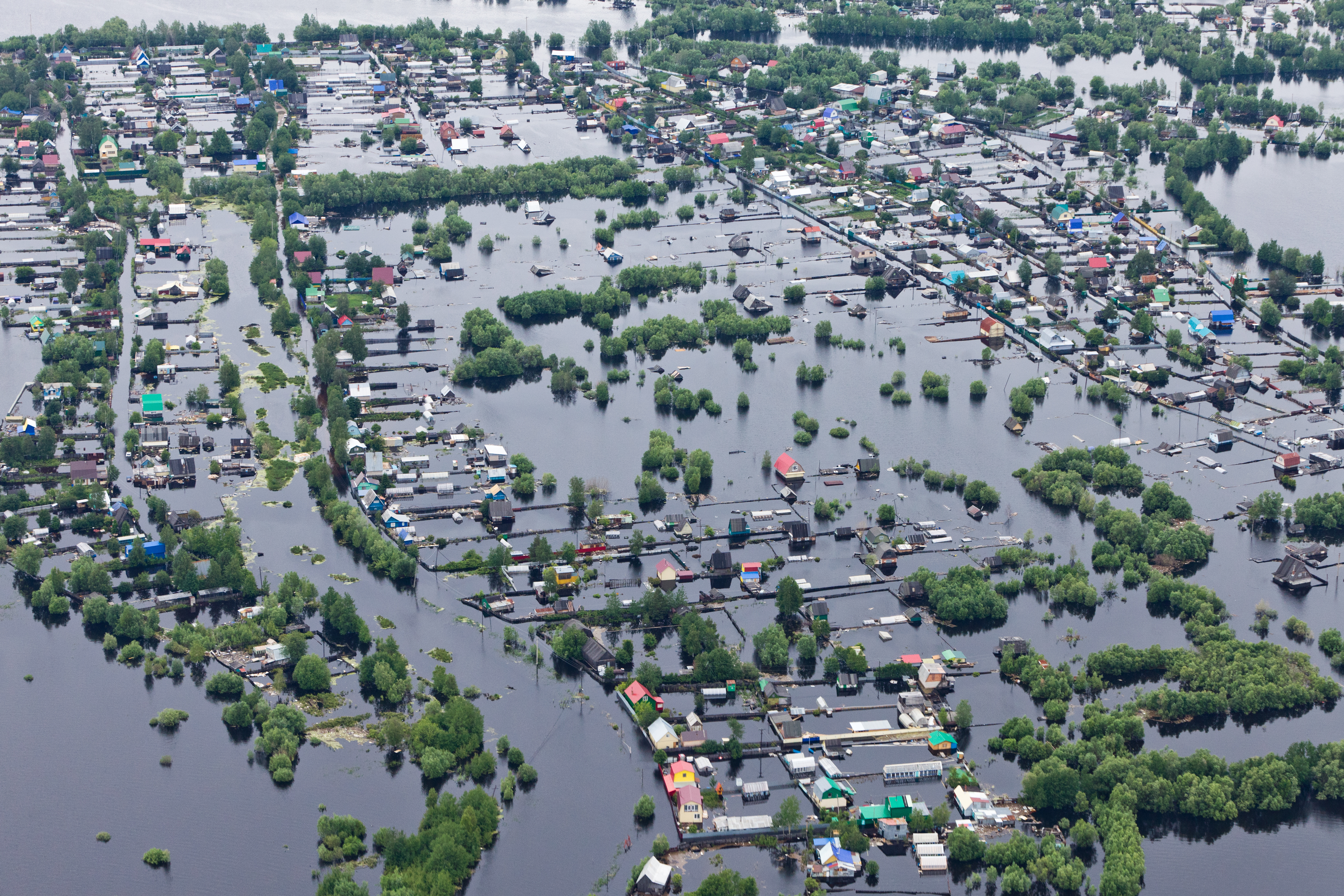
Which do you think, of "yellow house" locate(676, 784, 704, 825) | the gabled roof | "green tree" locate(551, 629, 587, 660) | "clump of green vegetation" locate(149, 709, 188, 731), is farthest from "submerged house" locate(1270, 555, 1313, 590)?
"clump of green vegetation" locate(149, 709, 188, 731)

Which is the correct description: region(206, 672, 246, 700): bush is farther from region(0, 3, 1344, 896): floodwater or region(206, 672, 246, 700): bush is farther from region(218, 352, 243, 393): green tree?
region(218, 352, 243, 393): green tree

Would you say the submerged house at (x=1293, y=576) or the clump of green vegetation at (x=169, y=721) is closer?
the clump of green vegetation at (x=169, y=721)

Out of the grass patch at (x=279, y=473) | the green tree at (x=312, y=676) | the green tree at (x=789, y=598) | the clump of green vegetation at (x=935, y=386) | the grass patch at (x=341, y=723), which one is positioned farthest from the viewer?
the clump of green vegetation at (x=935, y=386)

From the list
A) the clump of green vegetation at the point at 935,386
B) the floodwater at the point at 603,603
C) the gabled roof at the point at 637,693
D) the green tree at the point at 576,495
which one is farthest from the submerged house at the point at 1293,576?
the green tree at the point at 576,495

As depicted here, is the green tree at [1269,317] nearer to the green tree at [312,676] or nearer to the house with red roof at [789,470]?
the house with red roof at [789,470]

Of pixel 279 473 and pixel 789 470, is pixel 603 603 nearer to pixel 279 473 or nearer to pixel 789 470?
pixel 789 470

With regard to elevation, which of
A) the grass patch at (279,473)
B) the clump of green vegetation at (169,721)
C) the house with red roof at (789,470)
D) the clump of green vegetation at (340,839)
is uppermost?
the grass patch at (279,473)

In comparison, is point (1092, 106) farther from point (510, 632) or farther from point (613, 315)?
point (510, 632)
